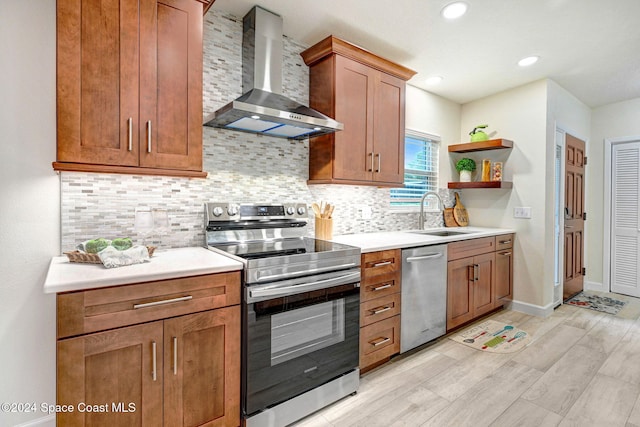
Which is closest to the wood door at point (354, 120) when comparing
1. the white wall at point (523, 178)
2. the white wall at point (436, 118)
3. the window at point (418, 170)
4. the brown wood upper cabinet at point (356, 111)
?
the brown wood upper cabinet at point (356, 111)

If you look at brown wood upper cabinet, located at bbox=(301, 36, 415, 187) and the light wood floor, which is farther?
brown wood upper cabinet, located at bbox=(301, 36, 415, 187)

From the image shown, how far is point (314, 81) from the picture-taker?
2.67 meters

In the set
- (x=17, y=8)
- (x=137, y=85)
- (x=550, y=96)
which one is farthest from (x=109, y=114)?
(x=550, y=96)

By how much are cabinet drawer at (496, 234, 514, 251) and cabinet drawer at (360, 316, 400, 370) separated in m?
1.75

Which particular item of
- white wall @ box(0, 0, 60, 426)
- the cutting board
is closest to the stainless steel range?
white wall @ box(0, 0, 60, 426)

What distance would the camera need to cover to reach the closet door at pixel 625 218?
13.7ft

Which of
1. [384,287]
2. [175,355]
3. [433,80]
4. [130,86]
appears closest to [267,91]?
[130,86]

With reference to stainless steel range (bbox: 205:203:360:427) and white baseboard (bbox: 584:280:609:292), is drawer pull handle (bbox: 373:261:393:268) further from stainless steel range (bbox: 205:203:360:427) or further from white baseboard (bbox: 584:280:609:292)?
white baseboard (bbox: 584:280:609:292)

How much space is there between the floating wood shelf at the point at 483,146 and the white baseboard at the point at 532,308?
70.6 inches

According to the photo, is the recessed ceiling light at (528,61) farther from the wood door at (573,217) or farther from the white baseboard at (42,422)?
the white baseboard at (42,422)

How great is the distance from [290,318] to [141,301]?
74cm

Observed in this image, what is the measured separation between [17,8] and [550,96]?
4.46 m

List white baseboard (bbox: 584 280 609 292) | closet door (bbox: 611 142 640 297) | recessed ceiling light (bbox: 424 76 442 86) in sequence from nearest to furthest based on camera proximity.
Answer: recessed ceiling light (bbox: 424 76 442 86) → closet door (bbox: 611 142 640 297) → white baseboard (bbox: 584 280 609 292)

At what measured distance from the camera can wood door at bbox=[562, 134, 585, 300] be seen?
399 cm
